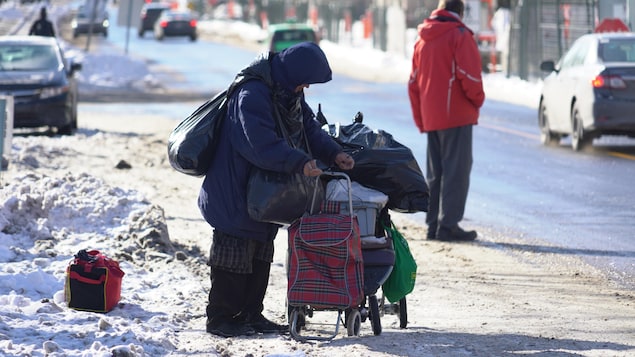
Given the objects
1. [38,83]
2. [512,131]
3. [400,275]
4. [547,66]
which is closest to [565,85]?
[547,66]

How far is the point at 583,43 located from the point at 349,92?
14260 mm

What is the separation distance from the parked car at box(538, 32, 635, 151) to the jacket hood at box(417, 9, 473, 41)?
7.03 metres

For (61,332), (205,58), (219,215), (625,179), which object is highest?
(219,215)

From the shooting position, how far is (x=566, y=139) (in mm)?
20750

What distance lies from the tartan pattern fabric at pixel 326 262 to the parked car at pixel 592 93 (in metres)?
11.3

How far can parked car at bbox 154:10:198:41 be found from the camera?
229 ft

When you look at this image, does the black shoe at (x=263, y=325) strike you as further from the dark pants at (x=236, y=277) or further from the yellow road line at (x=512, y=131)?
the yellow road line at (x=512, y=131)

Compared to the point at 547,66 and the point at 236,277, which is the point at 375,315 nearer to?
the point at 236,277

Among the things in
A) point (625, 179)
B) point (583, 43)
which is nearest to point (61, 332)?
point (625, 179)

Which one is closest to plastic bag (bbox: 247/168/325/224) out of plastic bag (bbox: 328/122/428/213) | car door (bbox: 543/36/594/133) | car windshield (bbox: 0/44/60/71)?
plastic bag (bbox: 328/122/428/213)

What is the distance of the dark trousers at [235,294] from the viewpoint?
23.7 ft

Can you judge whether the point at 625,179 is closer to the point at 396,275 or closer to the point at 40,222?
the point at 40,222

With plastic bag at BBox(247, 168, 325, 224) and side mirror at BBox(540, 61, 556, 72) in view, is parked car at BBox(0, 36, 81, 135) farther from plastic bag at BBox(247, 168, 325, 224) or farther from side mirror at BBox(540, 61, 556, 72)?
plastic bag at BBox(247, 168, 325, 224)

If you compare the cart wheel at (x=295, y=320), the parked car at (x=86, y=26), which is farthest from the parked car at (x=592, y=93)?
the parked car at (x=86, y=26)
